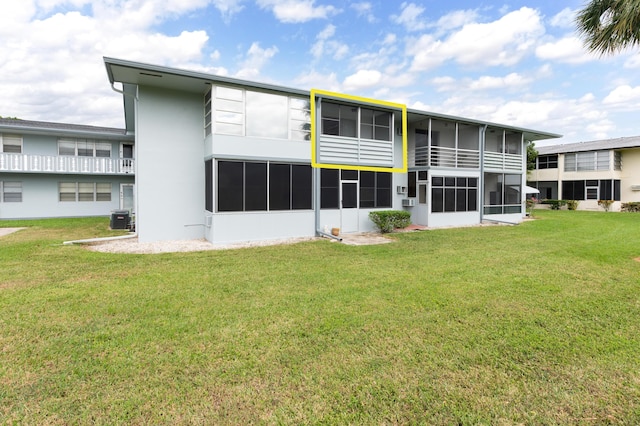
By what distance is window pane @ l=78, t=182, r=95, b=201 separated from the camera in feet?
59.8

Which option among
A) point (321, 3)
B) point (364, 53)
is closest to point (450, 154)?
point (364, 53)

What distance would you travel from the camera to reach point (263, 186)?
10.8 m

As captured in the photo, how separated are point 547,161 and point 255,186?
30530mm

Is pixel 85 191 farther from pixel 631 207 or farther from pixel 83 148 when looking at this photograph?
pixel 631 207

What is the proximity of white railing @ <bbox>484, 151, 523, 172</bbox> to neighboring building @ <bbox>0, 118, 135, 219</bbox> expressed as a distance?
19914 mm

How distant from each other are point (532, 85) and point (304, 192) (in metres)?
15.8

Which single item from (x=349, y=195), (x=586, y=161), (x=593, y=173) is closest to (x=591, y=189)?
(x=593, y=173)

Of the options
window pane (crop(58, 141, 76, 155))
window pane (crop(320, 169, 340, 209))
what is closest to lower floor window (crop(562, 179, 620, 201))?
window pane (crop(320, 169, 340, 209))

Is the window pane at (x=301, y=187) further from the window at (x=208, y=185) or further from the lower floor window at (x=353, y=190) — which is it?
the window at (x=208, y=185)

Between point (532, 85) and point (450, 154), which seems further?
point (532, 85)

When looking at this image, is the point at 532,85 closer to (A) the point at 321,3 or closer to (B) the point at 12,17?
(A) the point at 321,3

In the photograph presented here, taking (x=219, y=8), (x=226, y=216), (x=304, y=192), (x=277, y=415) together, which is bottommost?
(x=277, y=415)

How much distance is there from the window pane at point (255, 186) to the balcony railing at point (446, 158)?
325 inches

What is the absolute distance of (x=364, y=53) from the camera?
17.8 m
